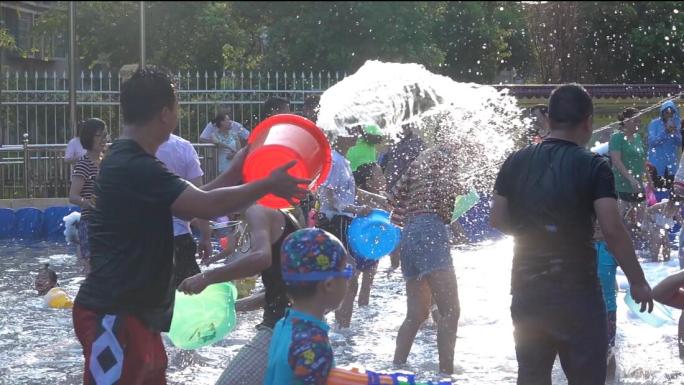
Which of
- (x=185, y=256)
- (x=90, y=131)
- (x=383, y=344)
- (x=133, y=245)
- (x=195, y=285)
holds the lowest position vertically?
(x=383, y=344)

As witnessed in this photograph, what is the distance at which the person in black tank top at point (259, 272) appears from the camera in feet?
14.6

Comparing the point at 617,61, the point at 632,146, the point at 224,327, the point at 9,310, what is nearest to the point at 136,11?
the point at 224,327

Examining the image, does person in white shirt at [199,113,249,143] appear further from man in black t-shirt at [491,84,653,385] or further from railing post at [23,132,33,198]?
man in black t-shirt at [491,84,653,385]

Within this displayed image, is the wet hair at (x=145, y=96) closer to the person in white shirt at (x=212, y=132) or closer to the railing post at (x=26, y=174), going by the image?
the person in white shirt at (x=212, y=132)

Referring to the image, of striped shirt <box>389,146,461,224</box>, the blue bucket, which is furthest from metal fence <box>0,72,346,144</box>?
striped shirt <box>389,146,461,224</box>

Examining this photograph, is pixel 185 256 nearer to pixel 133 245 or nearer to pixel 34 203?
pixel 133 245

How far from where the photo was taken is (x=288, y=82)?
62.3ft

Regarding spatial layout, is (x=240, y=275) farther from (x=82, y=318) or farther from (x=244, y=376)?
(x=82, y=318)

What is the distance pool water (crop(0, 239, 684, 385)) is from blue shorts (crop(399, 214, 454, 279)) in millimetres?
748

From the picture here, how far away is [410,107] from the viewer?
8.43 metres

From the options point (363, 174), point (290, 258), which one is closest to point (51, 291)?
point (363, 174)

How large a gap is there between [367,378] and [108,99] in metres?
16.1

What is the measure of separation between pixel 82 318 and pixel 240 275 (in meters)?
0.72

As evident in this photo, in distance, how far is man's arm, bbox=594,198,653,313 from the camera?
4578 mm
